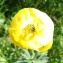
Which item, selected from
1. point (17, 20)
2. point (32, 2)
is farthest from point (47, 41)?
point (32, 2)

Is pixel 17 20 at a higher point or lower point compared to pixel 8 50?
higher

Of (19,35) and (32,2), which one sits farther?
(32,2)

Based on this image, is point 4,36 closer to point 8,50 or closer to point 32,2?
point 8,50
